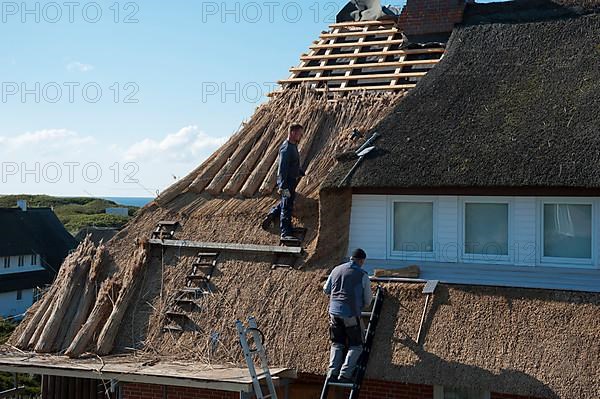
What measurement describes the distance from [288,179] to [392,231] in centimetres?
205

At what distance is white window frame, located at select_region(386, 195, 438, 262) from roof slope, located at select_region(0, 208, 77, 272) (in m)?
39.5

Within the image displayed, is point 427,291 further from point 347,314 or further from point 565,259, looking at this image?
point 565,259

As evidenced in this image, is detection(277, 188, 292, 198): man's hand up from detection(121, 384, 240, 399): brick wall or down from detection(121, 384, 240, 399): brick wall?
up

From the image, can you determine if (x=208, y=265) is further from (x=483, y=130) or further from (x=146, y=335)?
(x=483, y=130)

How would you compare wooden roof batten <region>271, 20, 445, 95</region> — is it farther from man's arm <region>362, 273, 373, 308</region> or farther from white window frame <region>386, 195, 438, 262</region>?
man's arm <region>362, 273, 373, 308</region>

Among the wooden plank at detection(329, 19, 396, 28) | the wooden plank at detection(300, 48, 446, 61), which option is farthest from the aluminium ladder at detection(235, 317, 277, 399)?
the wooden plank at detection(329, 19, 396, 28)

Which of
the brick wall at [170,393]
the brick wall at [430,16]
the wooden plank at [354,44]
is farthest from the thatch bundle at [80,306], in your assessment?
the brick wall at [430,16]

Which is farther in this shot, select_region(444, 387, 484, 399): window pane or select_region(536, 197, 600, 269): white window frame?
select_region(444, 387, 484, 399): window pane

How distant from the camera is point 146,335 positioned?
12695 mm

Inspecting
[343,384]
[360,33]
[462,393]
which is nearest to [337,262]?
[343,384]

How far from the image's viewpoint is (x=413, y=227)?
12.2 metres

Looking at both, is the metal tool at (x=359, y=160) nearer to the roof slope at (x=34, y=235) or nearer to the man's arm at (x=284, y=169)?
the man's arm at (x=284, y=169)

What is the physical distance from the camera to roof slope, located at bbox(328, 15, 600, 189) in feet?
36.1

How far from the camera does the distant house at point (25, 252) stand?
48.8 m
